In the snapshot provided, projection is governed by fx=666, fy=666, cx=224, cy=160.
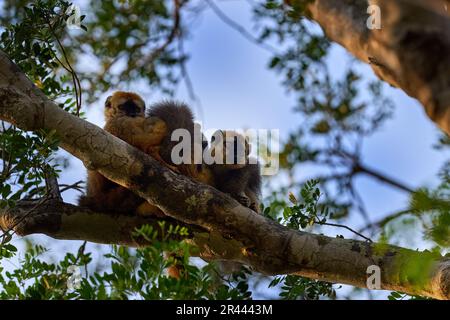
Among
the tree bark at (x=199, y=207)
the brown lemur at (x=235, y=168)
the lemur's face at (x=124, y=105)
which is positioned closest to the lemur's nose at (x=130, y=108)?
the lemur's face at (x=124, y=105)

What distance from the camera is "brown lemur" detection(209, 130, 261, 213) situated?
19.4 ft

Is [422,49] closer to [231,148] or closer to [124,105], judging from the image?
[231,148]

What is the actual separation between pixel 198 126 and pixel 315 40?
1.85m

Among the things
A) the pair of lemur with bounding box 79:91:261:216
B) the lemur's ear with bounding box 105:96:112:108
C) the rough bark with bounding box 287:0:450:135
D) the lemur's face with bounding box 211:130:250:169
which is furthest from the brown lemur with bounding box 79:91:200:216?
the rough bark with bounding box 287:0:450:135

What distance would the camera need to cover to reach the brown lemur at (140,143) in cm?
516

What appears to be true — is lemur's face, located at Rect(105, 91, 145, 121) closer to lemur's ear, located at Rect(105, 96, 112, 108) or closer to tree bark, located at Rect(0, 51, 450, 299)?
lemur's ear, located at Rect(105, 96, 112, 108)

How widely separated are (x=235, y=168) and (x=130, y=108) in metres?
1.36

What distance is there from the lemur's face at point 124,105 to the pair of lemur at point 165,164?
10cm

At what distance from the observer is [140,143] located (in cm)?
566

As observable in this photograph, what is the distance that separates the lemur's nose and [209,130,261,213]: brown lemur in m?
0.85

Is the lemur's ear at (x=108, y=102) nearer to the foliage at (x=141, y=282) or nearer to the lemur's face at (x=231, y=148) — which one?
the lemur's face at (x=231, y=148)

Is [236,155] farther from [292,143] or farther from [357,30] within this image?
[357,30]
